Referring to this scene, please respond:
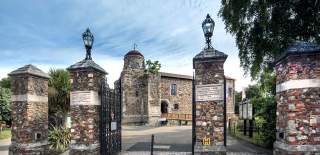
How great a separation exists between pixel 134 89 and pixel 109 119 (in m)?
23.1

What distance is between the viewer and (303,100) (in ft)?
22.3

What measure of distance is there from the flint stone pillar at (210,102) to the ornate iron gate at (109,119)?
336 centimetres

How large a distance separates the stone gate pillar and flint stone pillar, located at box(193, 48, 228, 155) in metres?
1.84

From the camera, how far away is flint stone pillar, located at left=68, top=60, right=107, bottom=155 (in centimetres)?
916

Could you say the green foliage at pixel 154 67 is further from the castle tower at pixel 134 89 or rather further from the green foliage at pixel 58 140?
the green foliage at pixel 58 140

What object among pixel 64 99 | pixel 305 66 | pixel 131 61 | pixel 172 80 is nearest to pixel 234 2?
pixel 305 66

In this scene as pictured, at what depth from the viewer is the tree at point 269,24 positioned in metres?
11.5

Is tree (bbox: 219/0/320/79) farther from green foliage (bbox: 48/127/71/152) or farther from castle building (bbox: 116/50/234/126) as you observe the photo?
castle building (bbox: 116/50/234/126)

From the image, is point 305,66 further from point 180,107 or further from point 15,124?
point 180,107

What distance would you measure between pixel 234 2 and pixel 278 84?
602cm

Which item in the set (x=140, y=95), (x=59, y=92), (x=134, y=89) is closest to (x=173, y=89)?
(x=140, y=95)

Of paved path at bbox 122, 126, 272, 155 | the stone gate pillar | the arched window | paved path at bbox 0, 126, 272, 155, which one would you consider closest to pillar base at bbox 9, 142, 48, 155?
paved path at bbox 0, 126, 272, 155

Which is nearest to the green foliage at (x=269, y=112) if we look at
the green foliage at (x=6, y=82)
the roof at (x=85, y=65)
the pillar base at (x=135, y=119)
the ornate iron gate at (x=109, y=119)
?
the ornate iron gate at (x=109, y=119)

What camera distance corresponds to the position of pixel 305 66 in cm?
682
